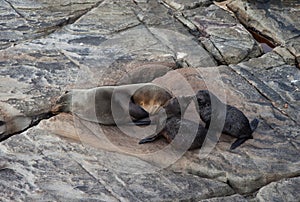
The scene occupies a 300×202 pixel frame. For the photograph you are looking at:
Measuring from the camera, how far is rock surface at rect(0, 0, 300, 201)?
482 centimetres

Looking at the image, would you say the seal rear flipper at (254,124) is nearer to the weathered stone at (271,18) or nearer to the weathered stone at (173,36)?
the weathered stone at (173,36)

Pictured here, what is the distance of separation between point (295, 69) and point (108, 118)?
2.38m

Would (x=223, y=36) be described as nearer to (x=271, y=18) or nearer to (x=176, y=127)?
(x=271, y=18)

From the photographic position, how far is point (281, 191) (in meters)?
4.77

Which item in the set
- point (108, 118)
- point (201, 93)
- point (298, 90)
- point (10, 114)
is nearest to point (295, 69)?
point (298, 90)

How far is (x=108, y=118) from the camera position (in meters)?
5.57

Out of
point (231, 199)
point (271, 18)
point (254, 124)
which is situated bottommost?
point (231, 199)

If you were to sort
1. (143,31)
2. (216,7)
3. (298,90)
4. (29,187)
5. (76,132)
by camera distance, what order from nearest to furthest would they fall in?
(29,187) < (76,132) < (298,90) < (143,31) < (216,7)

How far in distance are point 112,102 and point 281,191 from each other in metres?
1.83

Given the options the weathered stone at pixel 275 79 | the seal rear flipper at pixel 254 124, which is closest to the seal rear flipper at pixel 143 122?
the seal rear flipper at pixel 254 124

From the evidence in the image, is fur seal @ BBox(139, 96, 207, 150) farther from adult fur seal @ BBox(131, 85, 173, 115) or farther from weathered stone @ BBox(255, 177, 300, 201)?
weathered stone @ BBox(255, 177, 300, 201)

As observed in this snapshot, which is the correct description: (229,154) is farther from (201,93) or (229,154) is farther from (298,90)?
(298,90)

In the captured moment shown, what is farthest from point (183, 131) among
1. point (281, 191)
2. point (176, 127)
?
point (281, 191)

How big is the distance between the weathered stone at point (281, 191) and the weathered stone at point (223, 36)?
2.25 metres
